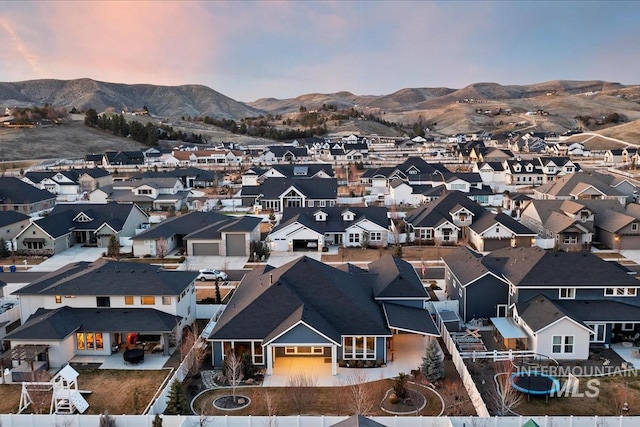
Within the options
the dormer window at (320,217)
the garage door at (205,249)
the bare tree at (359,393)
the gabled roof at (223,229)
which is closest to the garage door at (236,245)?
the gabled roof at (223,229)

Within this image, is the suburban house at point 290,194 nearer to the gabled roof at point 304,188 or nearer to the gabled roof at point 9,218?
the gabled roof at point 304,188

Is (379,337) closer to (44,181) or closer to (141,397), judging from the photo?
(141,397)

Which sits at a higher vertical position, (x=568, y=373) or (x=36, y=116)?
(x=36, y=116)

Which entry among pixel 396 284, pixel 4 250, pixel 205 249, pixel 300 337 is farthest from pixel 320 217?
pixel 4 250

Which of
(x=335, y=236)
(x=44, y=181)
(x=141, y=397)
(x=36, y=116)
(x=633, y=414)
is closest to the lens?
(x=633, y=414)

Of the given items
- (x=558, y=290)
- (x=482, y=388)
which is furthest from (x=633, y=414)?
(x=558, y=290)

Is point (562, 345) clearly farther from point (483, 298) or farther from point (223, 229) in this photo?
point (223, 229)
